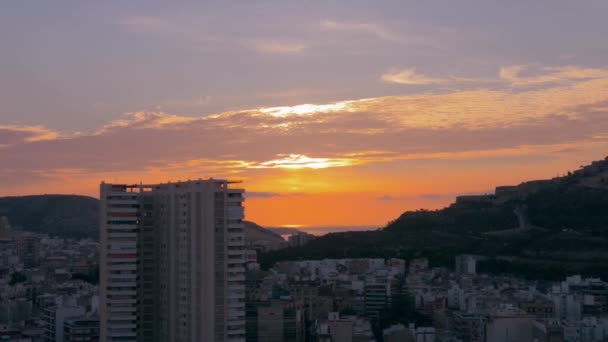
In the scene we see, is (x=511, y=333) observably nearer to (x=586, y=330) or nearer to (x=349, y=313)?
(x=586, y=330)

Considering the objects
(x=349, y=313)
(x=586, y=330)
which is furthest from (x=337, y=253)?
(x=586, y=330)

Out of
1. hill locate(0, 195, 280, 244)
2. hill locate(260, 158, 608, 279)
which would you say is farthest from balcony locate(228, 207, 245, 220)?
hill locate(0, 195, 280, 244)

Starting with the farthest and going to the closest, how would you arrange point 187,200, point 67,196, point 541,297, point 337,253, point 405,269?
1. point 67,196
2. point 337,253
3. point 405,269
4. point 541,297
5. point 187,200

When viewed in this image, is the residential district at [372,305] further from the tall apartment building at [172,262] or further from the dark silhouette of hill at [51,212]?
the dark silhouette of hill at [51,212]

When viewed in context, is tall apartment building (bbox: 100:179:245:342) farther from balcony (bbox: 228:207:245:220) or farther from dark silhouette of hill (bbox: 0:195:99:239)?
dark silhouette of hill (bbox: 0:195:99:239)

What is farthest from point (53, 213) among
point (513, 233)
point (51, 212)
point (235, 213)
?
point (235, 213)
